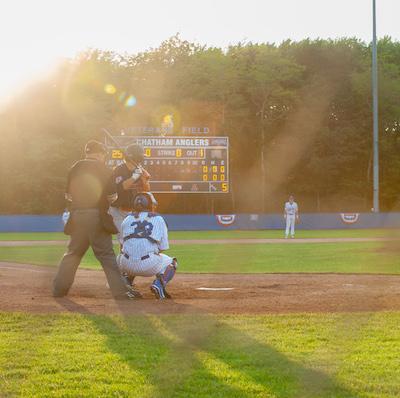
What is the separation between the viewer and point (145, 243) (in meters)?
8.27

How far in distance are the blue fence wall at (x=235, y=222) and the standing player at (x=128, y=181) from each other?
29679mm

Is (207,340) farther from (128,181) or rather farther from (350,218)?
(350,218)

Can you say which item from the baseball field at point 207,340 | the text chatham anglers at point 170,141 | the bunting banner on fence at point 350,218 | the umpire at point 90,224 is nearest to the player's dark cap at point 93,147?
the umpire at point 90,224

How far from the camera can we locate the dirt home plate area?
7422 mm

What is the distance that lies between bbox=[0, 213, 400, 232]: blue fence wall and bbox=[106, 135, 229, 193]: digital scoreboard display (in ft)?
26.8

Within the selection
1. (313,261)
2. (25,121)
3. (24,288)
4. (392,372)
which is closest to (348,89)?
(25,121)

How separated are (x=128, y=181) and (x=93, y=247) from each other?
3.23 feet

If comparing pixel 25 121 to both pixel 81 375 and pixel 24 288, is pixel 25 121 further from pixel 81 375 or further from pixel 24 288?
pixel 81 375

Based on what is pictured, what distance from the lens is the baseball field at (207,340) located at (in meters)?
4.24

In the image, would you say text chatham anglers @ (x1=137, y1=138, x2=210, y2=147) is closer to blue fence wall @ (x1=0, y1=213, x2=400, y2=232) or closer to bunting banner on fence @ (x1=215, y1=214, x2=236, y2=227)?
blue fence wall @ (x1=0, y1=213, x2=400, y2=232)

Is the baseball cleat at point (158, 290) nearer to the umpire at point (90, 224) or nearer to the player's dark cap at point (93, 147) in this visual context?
the umpire at point (90, 224)

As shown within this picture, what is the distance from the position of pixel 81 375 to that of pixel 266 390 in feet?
3.78

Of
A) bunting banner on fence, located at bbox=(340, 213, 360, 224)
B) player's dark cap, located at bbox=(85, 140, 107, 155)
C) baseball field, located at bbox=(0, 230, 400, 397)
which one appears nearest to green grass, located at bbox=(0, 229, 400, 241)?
bunting banner on fence, located at bbox=(340, 213, 360, 224)

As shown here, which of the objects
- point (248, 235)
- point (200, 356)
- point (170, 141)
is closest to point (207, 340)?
point (200, 356)
